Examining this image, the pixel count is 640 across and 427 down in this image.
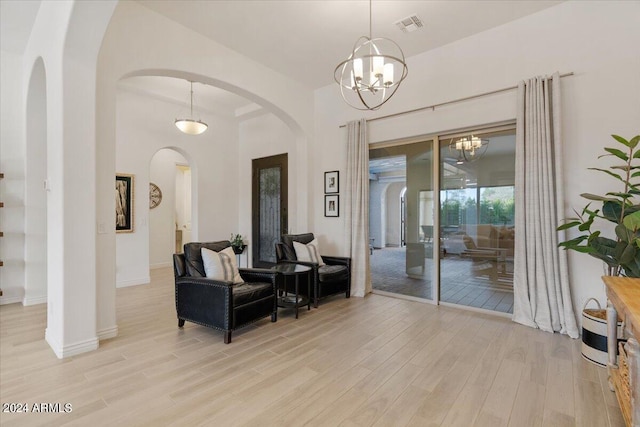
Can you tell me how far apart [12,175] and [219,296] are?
3.84 metres

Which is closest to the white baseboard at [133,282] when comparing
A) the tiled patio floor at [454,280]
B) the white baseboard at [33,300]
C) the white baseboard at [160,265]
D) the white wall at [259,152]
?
the white baseboard at [33,300]

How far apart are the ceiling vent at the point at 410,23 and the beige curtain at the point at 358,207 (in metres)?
1.41

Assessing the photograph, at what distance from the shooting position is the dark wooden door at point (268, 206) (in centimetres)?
645

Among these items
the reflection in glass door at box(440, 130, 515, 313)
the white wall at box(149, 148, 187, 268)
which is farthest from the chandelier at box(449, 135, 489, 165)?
the white wall at box(149, 148, 187, 268)

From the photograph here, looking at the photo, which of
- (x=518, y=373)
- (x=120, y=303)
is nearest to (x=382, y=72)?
(x=518, y=373)

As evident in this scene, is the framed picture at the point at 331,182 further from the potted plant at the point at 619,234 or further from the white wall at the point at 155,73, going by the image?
the potted plant at the point at 619,234

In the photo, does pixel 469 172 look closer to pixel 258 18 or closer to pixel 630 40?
pixel 630 40

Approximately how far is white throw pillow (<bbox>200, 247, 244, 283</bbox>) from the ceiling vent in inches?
136

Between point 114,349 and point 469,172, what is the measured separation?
453 centimetres

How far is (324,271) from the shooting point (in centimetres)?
436

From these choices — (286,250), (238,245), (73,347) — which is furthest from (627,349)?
(238,245)

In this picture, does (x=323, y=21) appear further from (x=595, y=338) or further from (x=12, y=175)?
(x=12, y=175)

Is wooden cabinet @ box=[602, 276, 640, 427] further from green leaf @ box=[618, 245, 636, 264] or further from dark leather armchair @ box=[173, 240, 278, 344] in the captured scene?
dark leather armchair @ box=[173, 240, 278, 344]

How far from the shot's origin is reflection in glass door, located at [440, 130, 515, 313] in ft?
12.7
